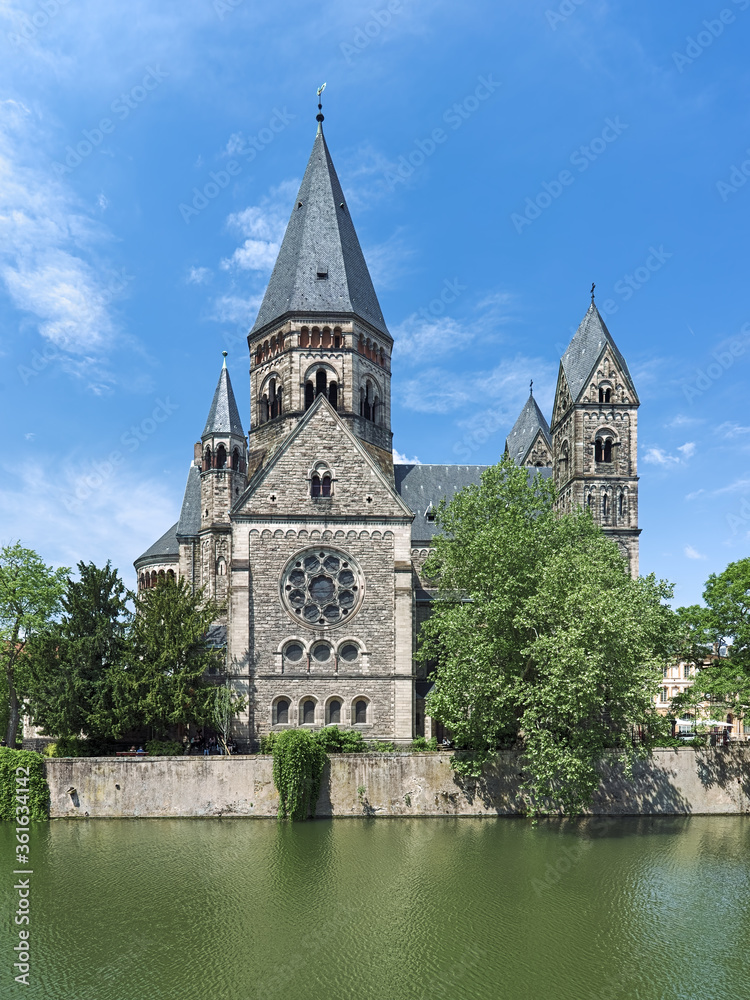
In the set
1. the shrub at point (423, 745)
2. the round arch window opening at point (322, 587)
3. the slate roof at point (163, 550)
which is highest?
the slate roof at point (163, 550)

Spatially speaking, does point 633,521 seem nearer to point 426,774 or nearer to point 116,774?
point 426,774

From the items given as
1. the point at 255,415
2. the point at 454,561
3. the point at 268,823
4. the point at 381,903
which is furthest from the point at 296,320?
the point at 381,903

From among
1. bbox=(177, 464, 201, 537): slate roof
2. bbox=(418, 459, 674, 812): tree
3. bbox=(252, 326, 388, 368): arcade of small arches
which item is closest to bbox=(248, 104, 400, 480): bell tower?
bbox=(252, 326, 388, 368): arcade of small arches

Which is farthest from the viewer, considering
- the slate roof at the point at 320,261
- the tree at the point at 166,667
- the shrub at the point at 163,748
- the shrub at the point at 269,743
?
the slate roof at the point at 320,261

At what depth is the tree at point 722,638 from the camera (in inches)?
1425

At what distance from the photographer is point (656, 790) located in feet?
117

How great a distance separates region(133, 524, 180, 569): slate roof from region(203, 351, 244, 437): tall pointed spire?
33.4 ft

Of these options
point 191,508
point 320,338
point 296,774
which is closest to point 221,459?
point 191,508

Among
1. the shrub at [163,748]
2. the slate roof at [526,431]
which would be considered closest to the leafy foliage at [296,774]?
the shrub at [163,748]

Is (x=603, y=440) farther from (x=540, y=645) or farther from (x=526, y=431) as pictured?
(x=540, y=645)

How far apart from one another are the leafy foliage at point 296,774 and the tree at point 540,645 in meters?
5.34

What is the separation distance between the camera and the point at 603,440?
58.0 m

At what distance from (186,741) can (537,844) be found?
17.5m

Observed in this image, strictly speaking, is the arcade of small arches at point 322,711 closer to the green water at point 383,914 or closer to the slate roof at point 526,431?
the green water at point 383,914
